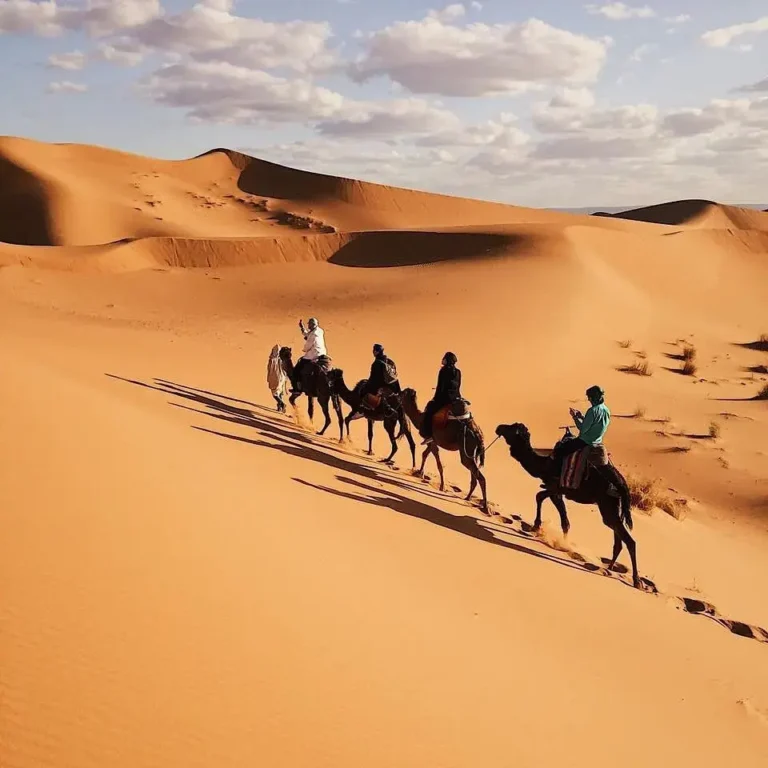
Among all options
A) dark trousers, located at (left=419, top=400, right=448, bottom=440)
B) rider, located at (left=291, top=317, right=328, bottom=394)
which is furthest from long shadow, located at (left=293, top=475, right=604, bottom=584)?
rider, located at (left=291, top=317, right=328, bottom=394)

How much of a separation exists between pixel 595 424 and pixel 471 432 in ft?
6.50

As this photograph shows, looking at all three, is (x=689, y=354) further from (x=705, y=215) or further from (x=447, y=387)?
(x=705, y=215)

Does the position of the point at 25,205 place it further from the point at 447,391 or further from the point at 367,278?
the point at 447,391

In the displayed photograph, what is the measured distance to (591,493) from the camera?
8758 millimetres

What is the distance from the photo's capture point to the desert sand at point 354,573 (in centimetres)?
352

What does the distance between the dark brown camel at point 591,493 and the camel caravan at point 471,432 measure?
0.04ft

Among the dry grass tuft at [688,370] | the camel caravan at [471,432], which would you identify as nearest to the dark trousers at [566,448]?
the camel caravan at [471,432]

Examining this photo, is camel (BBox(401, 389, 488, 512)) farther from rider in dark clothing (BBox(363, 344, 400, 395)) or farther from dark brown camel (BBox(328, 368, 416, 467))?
rider in dark clothing (BBox(363, 344, 400, 395))

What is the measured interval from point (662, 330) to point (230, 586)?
25.5m

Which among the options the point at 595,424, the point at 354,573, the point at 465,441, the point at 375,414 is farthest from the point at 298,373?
the point at 354,573

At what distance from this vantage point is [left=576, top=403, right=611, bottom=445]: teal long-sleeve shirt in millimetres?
8617

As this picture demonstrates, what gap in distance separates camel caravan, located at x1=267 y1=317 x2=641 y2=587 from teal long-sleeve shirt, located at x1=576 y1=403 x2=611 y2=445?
0.04ft

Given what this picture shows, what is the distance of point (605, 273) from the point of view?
3384 centimetres

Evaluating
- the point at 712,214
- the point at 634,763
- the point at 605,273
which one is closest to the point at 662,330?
the point at 605,273
